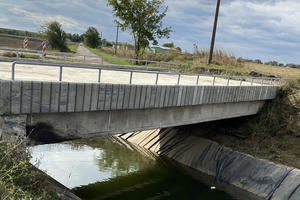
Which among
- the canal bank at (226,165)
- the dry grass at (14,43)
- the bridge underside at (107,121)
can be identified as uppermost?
the dry grass at (14,43)

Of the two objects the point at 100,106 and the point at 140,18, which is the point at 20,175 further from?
the point at 140,18

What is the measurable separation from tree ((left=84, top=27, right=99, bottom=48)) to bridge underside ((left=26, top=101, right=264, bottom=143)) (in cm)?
6814

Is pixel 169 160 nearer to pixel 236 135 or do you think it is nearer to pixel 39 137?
pixel 236 135

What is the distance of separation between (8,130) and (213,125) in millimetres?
12584

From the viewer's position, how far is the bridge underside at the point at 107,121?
6.67m

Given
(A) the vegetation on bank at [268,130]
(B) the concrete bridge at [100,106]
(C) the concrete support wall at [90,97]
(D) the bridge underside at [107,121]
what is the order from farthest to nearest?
1. (A) the vegetation on bank at [268,130]
2. (D) the bridge underside at [107,121]
3. (B) the concrete bridge at [100,106]
4. (C) the concrete support wall at [90,97]

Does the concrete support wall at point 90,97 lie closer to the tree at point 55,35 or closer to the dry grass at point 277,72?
the dry grass at point 277,72

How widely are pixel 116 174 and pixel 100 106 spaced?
6.36 m

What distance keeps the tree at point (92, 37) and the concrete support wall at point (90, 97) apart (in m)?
68.7

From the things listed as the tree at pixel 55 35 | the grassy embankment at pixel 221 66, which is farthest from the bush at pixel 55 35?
the grassy embankment at pixel 221 66

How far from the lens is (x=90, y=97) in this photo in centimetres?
719

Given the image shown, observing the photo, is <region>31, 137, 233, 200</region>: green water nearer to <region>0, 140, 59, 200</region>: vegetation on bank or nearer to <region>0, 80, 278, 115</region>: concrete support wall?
<region>0, 80, 278, 115</region>: concrete support wall

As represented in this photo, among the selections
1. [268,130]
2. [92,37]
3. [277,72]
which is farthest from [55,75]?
[92,37]

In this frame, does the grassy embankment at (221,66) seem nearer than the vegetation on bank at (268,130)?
No
